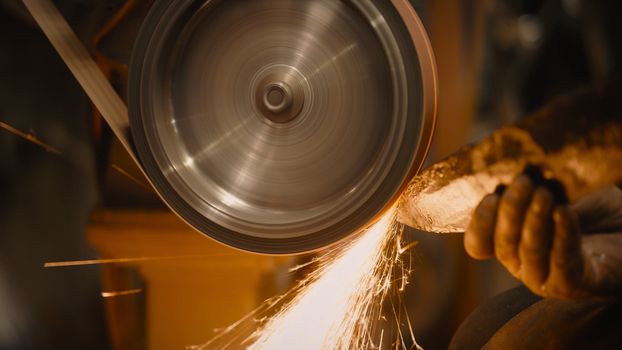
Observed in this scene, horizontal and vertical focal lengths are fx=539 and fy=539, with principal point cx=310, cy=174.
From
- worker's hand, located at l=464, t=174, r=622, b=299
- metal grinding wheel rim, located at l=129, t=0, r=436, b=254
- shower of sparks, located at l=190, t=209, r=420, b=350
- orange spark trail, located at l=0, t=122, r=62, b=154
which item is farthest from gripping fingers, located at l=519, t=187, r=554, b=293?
orange spark trail, located at l=0, t=122, r=62, b=154

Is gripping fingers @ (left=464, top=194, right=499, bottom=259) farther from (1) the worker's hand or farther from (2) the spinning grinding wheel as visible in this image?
(2) the spinning grinding wheel

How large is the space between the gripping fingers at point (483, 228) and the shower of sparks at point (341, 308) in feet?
1.14

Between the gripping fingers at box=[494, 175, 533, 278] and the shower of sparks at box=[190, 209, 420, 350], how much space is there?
370mm

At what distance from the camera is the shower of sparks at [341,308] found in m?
1.14

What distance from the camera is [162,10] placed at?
0.93 meters

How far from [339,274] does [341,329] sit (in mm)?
138

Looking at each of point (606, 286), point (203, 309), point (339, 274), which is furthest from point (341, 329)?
point (606, 286)

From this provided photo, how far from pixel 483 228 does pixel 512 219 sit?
43 millimetres

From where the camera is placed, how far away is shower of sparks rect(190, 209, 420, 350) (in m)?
1.14

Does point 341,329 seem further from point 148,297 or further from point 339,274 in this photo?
point 148,297

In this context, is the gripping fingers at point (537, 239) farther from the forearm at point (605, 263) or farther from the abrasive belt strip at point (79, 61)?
the abrasive belt strip at point (79, 61)

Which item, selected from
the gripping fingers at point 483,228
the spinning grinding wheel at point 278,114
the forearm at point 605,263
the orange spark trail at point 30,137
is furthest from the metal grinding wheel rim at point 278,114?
the orange spark trail at point 30,137

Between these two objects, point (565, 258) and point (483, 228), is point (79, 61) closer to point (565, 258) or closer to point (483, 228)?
point (483, 228)

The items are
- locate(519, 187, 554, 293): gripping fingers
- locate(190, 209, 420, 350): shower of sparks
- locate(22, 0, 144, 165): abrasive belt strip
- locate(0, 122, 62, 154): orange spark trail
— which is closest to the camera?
locate(519, 187, 554, 293): gripping fingers
